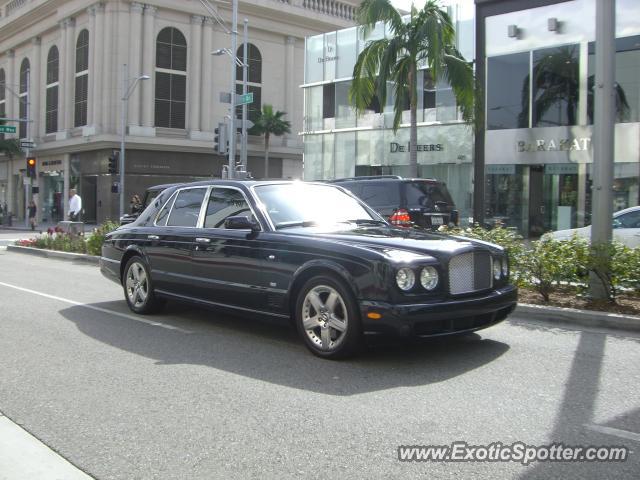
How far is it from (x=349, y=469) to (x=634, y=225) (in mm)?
10315

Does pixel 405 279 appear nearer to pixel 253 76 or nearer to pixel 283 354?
pixel 283 354

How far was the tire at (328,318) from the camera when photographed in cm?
535

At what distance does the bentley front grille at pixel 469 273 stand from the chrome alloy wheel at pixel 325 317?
3.14 feet

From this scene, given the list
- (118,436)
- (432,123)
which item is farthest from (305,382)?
(432,123)

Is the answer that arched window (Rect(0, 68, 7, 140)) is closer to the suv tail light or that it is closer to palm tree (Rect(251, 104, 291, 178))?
palm tree (Rect(251, 104, 291, 178))

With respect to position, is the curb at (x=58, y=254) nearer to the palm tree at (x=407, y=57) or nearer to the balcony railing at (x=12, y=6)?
the palm tree at (x=407, y=57)

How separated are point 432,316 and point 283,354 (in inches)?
58.4

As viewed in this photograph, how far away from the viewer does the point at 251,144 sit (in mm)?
49969

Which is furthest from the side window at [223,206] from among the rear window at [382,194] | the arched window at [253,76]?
the arched window at [253,76]

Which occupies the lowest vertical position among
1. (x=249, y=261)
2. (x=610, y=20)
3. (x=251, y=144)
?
(x=249, y=261)

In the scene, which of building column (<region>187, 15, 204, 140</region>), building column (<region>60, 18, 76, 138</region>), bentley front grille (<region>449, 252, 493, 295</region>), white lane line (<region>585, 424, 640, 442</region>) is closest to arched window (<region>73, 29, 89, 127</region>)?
building column (<region>60, 18, 76, 138</region>)

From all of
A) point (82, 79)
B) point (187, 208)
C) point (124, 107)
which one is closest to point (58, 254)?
point (187, 208)

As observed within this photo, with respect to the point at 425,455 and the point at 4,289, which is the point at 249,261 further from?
the point at 4,289

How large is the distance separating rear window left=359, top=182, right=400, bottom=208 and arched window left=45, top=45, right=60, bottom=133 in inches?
1671
